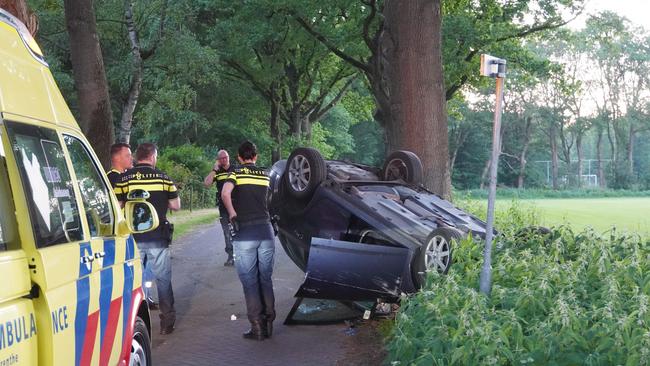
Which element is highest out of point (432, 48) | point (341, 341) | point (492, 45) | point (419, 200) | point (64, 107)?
point (492, 45)

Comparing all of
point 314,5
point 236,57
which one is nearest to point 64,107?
point 314,5

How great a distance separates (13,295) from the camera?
2777 mm

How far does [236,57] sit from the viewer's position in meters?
32.1

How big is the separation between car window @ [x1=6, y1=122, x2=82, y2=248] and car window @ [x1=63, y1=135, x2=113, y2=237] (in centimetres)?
24

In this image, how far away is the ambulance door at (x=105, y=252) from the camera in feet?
12.8

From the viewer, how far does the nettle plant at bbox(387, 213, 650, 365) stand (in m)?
4.55

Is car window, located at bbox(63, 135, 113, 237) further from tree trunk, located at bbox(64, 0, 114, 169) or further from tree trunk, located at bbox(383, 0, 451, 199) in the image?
tree trunk, located at bbox(64, 0, 114, 169)

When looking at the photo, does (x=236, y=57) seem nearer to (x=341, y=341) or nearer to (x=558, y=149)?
(x=341, y=341)

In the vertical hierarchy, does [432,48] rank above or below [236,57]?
below

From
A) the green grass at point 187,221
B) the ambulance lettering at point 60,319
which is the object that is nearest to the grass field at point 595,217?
the ambulance lettering at point 60,319

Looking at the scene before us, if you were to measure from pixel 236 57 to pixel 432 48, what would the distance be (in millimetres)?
20949

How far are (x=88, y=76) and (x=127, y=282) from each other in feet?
33.0

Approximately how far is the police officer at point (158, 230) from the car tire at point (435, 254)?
2.46 metres

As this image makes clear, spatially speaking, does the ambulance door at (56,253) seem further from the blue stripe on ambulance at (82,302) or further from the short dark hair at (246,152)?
the short dark hair at (246,152)
